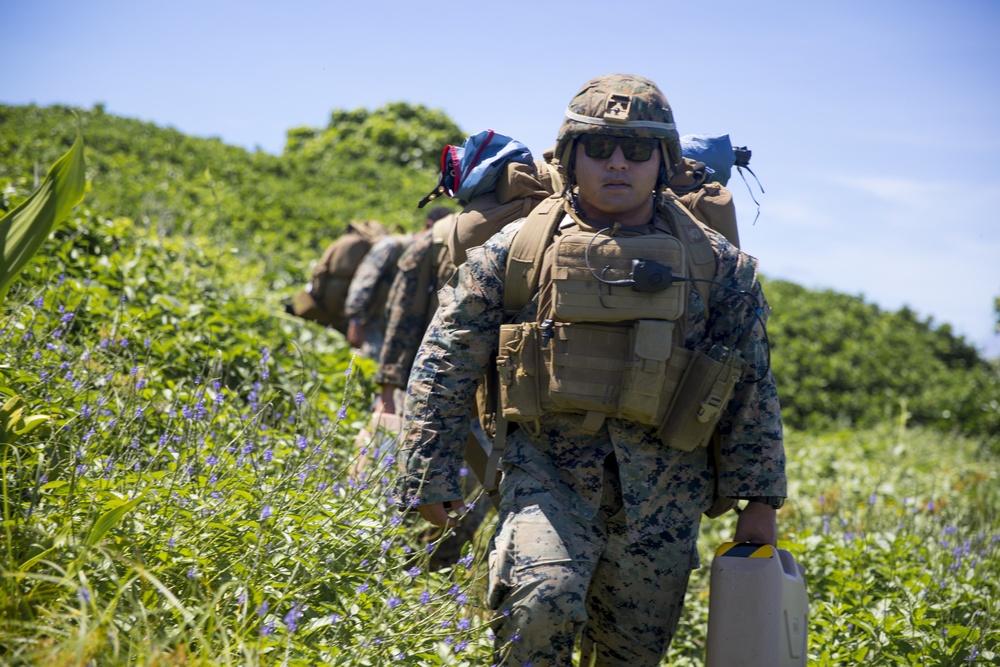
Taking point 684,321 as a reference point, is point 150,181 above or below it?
above

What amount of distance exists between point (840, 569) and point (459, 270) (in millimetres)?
2526

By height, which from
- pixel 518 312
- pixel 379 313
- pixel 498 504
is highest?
pixel 379 313

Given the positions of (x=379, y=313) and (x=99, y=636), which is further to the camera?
(x=379, y=313)

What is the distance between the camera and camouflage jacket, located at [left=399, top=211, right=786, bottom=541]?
127 inches

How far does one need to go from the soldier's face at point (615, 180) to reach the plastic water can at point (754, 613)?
1.21m

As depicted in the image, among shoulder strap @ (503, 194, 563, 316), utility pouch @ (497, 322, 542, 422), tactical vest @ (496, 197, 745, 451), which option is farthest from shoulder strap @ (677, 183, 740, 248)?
utility pouch @ (497, 322, 542, 422)

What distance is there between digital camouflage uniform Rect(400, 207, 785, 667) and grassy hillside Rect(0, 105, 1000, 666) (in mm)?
271

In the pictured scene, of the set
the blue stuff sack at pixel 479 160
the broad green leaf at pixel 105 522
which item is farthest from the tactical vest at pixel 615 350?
the broad green leaf at pixel 105 522

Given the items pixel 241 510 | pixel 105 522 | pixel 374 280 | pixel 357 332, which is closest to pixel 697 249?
pixel 241 510

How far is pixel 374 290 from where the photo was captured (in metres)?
6.76

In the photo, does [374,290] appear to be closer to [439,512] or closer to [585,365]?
[439,512]

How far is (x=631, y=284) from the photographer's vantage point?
3133 mm

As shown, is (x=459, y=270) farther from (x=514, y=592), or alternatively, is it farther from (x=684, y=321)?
(x=514, y=592)

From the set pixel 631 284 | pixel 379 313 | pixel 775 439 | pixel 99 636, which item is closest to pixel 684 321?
pixel 631 284
